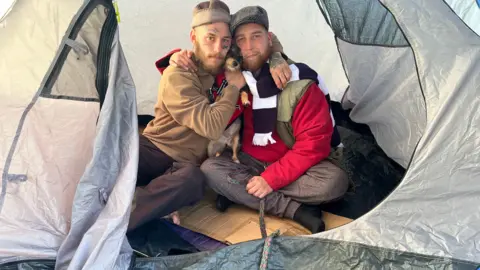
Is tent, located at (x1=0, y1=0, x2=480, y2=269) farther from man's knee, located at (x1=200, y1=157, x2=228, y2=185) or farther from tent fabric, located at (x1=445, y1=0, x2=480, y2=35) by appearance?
man's knee, located at (x1=200, y1=157, x2=228, y2=185)

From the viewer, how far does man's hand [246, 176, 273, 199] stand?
1.64 meters

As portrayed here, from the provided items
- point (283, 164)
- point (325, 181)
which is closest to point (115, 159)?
point (283, 164)

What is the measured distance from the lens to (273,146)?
177 cm

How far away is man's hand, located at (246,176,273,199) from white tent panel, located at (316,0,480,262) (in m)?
0.38

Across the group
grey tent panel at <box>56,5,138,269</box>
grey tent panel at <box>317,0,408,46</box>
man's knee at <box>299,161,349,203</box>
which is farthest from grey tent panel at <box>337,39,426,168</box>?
grey tent panel at <box>56,5,138,269</box>

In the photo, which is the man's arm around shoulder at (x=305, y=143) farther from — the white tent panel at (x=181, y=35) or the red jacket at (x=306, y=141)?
the white tent panel at (x=181, y=35)

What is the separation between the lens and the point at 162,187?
5.21ft

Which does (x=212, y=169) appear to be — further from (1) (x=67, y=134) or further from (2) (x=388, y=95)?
(2) (x=388, y=95)

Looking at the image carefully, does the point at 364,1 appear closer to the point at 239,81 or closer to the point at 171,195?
the point at 239,81

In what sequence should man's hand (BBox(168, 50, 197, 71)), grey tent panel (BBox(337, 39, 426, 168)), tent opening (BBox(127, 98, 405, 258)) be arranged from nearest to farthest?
tent opening (BBox(127, 98, 405, 258))
man's hand (BBox(168, 50, 197, 71))
grey tent panel (BBox(337, 39, 426, 168))

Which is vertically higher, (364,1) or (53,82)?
(364,1)

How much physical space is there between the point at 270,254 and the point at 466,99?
2.00 feet

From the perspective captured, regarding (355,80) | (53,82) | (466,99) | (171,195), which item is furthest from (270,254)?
(355,80)

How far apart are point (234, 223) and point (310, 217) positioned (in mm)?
238
